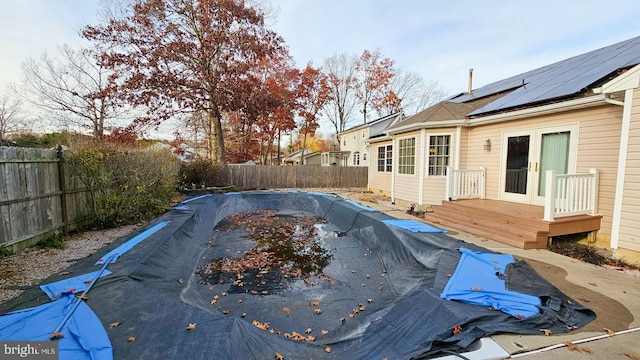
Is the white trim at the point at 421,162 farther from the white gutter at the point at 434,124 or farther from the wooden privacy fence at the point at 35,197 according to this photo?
the wooden privacy fence at the point at 35,197

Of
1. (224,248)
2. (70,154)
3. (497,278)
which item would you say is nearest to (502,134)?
(497,278)

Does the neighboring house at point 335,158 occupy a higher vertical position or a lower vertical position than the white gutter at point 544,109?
lower

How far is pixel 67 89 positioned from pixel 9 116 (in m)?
4.58

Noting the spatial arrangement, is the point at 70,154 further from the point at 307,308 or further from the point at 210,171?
the point at 210,171

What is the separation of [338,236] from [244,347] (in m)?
5.00

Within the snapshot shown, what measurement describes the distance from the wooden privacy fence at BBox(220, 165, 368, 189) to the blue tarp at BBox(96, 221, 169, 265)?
31.6 ft

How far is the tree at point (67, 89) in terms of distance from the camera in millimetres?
15273

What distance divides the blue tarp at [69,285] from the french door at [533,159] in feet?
26.2

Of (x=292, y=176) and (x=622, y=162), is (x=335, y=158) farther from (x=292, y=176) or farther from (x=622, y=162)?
(x=622, y=162)

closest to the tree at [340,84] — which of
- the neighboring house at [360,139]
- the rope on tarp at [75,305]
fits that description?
the neighboring house at [360,139]

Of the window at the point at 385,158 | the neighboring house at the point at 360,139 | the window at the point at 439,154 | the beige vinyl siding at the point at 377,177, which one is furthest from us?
the neighboring house at the point at 360,139

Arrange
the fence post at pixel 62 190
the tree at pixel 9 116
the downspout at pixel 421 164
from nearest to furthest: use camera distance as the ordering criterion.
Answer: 1. the fence post at pixel 62 190
2. the downspout at pixel 421 164
3. the tree at pixel 9 116

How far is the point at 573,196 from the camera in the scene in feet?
16.2

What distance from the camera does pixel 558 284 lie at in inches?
126
